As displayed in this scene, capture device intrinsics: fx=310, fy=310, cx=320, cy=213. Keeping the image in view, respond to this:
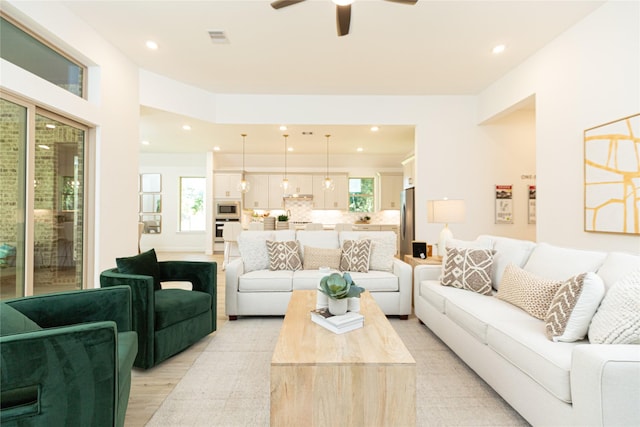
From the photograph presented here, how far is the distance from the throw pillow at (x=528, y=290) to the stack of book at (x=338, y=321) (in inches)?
46.9

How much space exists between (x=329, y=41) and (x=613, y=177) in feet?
10.4

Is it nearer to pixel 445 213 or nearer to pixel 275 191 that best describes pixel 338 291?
pixel 445 213

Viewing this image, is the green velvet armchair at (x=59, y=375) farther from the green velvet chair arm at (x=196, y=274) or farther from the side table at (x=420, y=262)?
the side table at (x=420, y=262)

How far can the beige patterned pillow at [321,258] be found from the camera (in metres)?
3.74

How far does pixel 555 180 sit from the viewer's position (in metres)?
3.60

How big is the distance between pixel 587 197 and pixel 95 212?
546 centimetres

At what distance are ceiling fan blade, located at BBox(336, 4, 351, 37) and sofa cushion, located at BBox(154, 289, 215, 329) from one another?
2.72 m

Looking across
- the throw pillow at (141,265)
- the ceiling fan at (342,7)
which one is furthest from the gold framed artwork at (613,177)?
the throw pillow at (141,265)

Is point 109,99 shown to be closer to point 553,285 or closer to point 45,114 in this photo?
point 45,114

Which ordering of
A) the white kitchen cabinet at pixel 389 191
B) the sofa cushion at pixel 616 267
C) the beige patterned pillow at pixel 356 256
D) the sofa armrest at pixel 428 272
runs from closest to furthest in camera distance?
the sofa cushion at pixel 616 267 < the sofa armrest at pixel 428 272 < the beige patterned pillow at pixel 356 256 < the white kitchen cabinet at pixel 389 191

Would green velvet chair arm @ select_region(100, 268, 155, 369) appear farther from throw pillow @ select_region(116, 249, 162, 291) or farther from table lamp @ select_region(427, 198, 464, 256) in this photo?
table lamp @ select_region(427, 198, 464, 256)

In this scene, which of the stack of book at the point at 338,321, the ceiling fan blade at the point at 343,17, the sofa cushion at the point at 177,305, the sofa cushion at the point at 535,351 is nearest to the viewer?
the sofa cushion at the point at 535,351

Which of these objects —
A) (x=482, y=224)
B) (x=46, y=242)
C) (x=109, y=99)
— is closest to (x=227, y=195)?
(x=109, y=99)

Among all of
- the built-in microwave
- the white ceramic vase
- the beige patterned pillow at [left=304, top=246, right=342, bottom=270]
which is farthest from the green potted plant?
the built-in microwave
